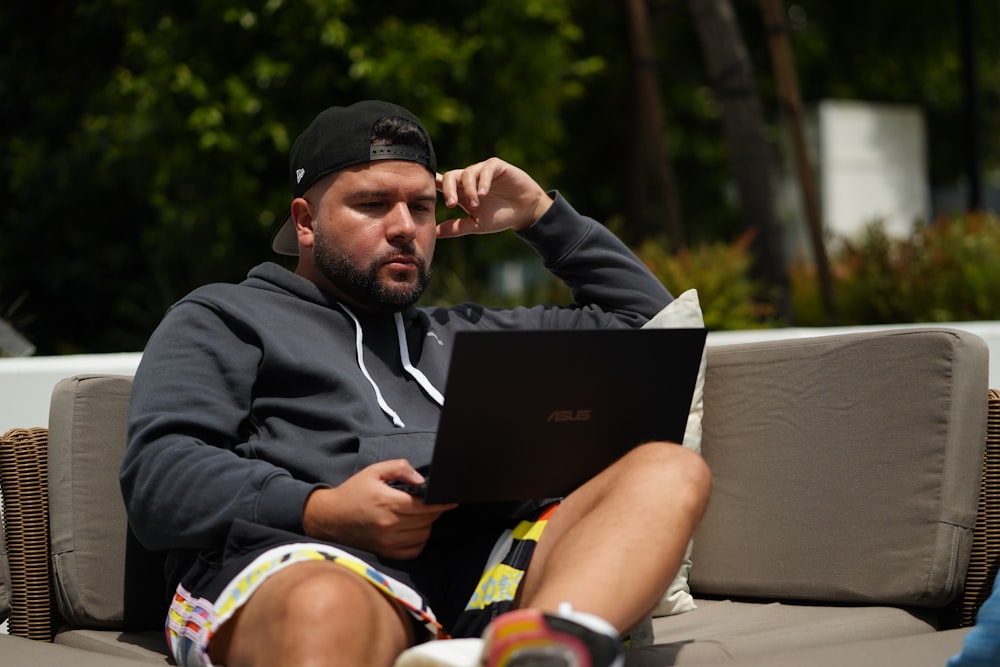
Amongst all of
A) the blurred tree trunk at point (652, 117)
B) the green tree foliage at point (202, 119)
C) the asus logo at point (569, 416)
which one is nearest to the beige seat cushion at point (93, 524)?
the asus logo at point (569, 416)

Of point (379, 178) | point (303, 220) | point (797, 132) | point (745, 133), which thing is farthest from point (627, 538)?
point (745, 133)

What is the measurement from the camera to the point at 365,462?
2617mm

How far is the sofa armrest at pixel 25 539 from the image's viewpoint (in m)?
2.86

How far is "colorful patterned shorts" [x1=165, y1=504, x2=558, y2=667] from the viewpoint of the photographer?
2322 millimetres

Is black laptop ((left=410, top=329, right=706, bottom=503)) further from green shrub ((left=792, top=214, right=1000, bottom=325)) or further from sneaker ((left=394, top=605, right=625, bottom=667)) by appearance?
green shrub ((left=792, top=214, right=1000, bottom=325))

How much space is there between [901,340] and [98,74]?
7684mm

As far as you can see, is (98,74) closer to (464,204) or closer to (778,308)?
(778,308)

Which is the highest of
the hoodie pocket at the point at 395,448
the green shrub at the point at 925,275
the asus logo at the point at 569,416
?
the asus logo at the point at 569,416

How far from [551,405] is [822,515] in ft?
3.27

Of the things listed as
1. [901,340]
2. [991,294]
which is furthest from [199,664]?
[991,294]

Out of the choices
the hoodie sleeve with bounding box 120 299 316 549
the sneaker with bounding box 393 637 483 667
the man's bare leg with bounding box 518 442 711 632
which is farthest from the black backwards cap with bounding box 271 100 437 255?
the sneaker with bounding box 393 637 483 667

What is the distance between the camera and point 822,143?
13102 mm

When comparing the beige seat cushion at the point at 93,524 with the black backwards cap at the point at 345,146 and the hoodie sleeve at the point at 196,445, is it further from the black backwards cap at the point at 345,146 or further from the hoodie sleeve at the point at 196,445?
the black backwards cap at the point at 345,146

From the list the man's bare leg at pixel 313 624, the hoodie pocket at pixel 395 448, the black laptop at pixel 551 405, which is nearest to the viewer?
the man's bare leg at pixel 313 624
